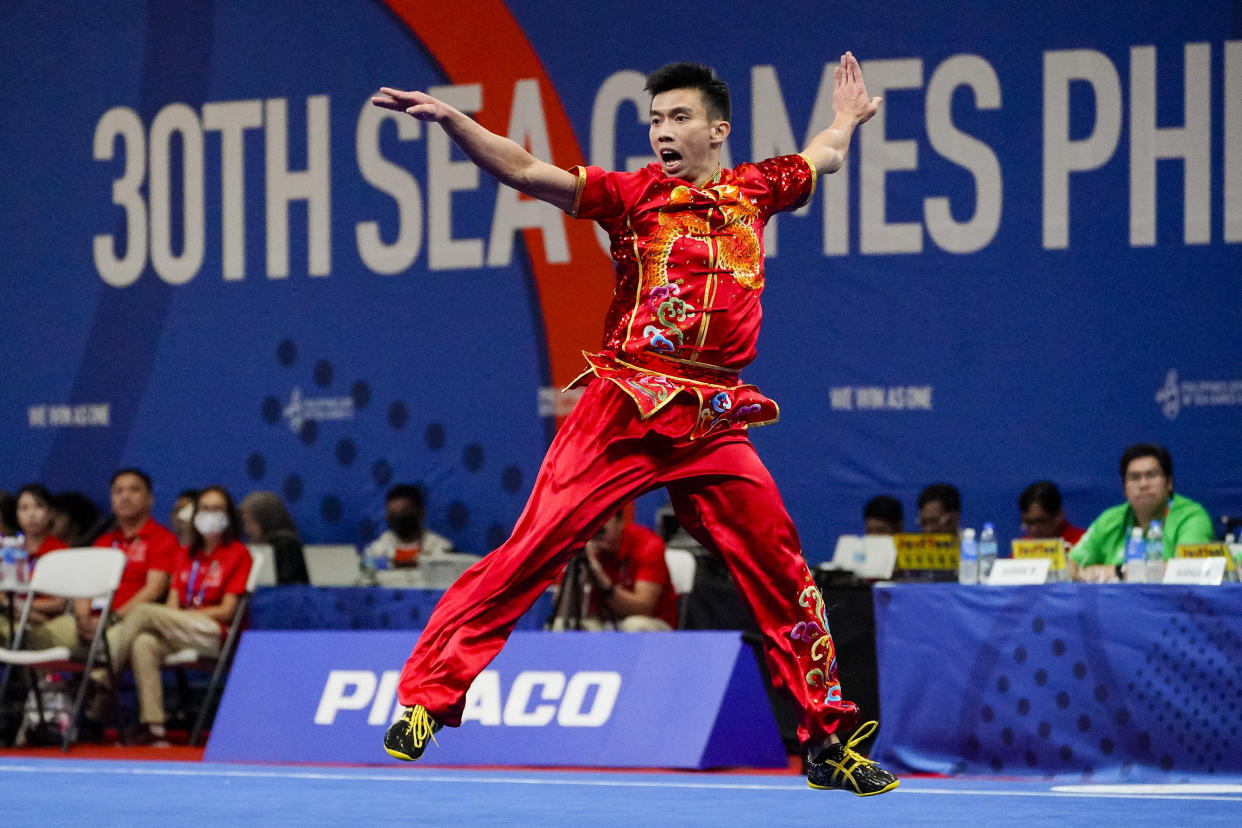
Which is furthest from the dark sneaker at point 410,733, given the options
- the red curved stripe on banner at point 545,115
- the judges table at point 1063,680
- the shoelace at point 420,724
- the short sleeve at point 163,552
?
the red curved stripe on banner at point 545,115

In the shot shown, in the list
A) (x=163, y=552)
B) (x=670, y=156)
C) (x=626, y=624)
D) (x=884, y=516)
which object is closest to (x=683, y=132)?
(x=670, y=156)

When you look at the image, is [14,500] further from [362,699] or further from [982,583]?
[982,583]

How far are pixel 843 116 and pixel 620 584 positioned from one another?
4.13 metres

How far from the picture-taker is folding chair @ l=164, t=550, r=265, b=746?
9.27m

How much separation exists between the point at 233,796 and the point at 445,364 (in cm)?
556

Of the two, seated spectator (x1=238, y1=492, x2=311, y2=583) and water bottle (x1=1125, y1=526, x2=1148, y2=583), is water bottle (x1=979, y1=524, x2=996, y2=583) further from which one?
seated spectator (x1=238, y1=492, x2=311, y2=583)

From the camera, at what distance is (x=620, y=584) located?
880cm

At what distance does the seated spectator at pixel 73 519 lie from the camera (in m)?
11.4

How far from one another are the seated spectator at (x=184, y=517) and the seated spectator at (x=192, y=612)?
158 millimetres

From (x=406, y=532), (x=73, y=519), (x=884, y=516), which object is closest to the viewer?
(x=884, y=516)

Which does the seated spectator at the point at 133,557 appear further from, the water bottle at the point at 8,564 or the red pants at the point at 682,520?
the red pants at the point at 682,520

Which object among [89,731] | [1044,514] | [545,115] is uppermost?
[545,115]

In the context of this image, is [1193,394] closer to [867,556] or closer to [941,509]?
[941,509]

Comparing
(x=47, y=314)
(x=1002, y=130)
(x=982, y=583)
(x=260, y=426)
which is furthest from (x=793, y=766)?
(x=47, y=314)
